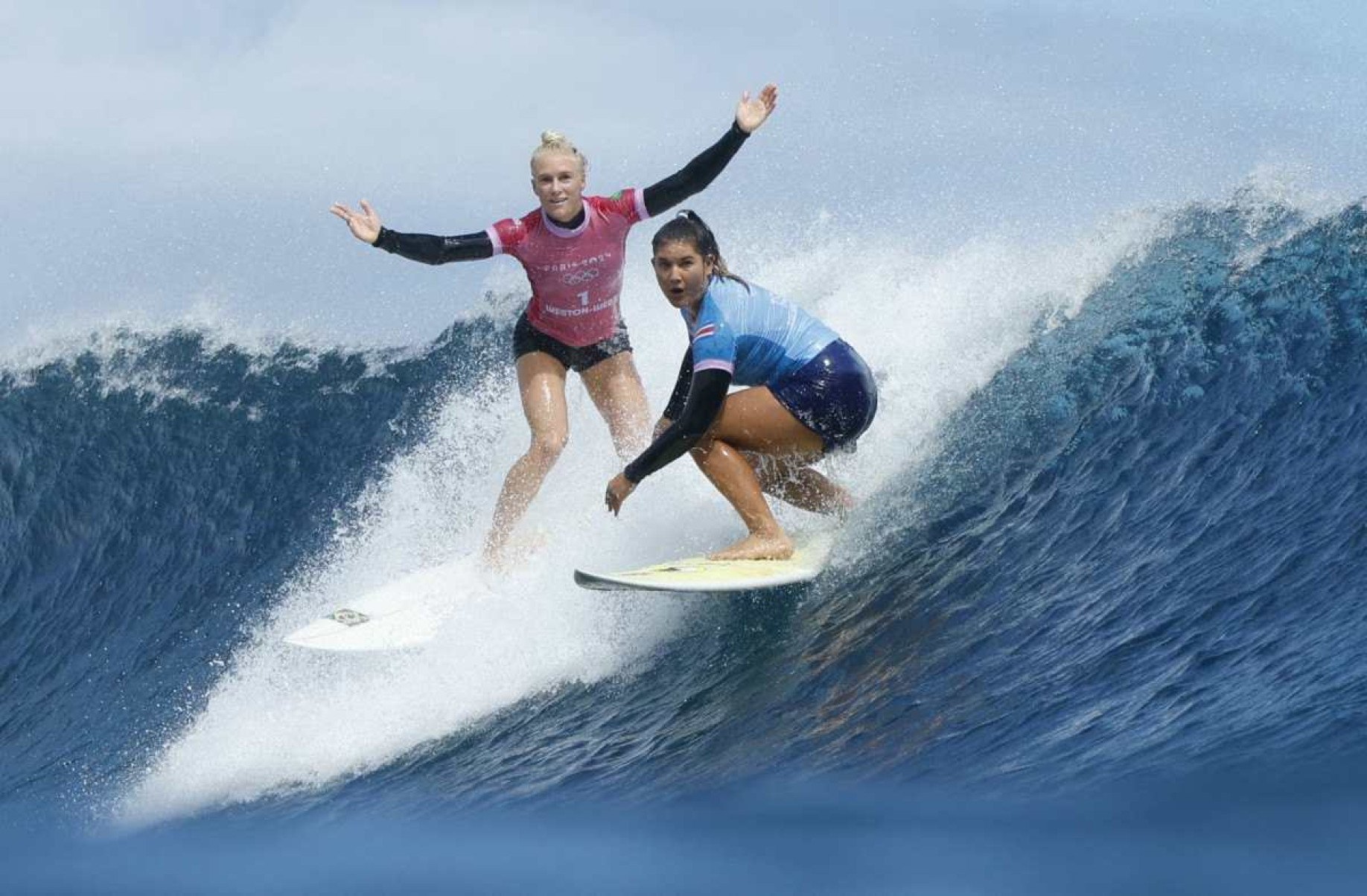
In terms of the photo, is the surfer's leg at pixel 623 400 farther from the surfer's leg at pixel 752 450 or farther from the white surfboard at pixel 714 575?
the surfer's leg at pixel 752 450

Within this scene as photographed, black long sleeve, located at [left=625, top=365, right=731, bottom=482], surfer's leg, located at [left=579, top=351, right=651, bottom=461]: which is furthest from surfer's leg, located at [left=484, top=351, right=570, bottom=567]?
black long sleeve, located at [left=625, top=365, right=731, bottom=482]

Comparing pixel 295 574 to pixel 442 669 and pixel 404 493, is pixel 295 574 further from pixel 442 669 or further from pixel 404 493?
pixel 442 669

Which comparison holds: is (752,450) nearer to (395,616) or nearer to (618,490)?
(618,490)

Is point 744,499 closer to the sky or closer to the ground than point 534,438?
closer to the ground

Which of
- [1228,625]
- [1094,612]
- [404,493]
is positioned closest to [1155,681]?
[1228,625]

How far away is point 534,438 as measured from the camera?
23.7 feet

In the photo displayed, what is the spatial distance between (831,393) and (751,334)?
16.6 inches

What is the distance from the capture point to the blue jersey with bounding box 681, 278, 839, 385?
18.8ft

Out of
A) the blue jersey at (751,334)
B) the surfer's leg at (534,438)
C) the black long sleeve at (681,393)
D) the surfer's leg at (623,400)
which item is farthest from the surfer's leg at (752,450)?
the surfer's leg at (534,438)

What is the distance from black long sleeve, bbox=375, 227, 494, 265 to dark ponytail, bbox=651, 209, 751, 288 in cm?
135

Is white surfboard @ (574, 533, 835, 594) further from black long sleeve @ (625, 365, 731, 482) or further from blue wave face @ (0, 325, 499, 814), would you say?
blue wave face @ (0, 325, 499, 814)

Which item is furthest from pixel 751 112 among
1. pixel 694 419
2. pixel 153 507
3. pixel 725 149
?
pixel 153 507

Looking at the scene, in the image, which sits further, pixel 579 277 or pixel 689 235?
pixel 579 277

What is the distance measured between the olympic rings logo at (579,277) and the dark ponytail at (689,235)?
1.17m
